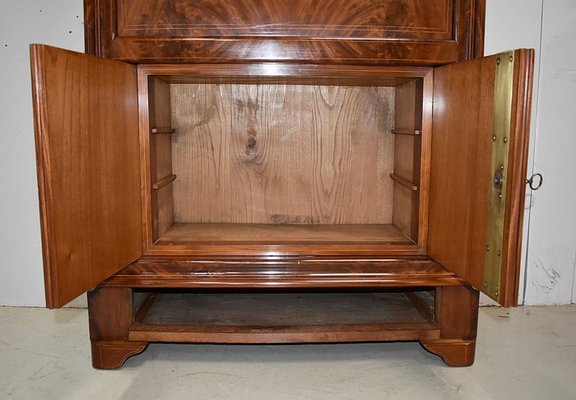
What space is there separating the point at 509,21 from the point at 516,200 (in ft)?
3.97

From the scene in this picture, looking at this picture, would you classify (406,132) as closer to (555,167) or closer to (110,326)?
(555,167)

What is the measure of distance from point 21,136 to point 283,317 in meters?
1.28

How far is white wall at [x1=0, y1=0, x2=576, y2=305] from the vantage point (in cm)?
204

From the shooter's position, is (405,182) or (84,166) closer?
(84,166)

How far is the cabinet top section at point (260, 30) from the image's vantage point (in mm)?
1489

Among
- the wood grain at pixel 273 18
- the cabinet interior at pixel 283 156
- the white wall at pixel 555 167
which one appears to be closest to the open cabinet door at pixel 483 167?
the wood grain at pixel 273 18

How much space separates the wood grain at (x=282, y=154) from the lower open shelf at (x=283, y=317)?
14.0 inches

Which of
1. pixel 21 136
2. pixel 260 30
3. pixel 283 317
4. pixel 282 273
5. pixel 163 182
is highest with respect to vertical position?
pixel 260 30

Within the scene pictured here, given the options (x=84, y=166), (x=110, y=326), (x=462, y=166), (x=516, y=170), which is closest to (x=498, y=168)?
(x=516, y=170)

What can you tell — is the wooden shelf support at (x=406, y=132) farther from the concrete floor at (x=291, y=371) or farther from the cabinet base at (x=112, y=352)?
the cabinet base at (x=112, y=352)

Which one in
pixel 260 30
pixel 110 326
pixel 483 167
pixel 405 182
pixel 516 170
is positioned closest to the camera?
pixel 516 170

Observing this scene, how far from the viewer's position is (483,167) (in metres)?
1.28

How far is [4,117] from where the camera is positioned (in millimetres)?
2072

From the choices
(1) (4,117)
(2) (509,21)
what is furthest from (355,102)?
(1) (4,117)
